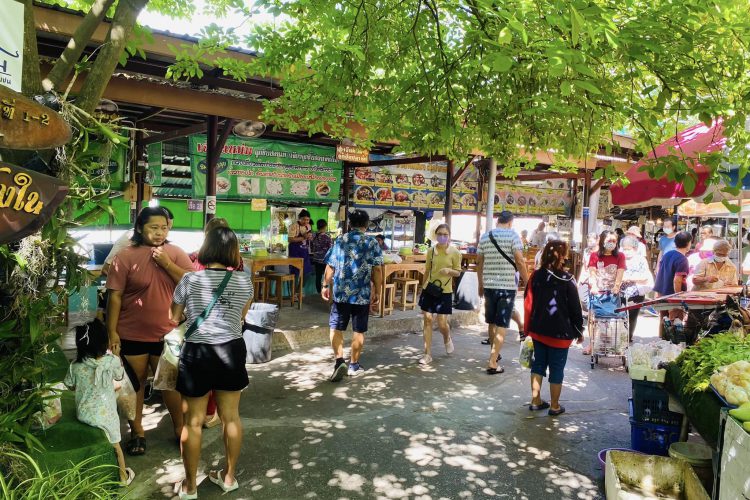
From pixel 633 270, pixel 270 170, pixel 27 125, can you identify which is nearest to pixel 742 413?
→ pixel 27 125

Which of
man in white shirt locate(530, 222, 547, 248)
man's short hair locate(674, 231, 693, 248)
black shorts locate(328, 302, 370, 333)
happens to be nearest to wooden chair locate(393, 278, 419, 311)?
black shorts locate(328, 302, 370, 333)

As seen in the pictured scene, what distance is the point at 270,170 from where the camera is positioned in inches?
479

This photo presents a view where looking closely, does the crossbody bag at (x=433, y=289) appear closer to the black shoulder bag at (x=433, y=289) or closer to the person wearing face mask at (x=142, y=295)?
the black shoulder bag at (x=433, y=289)

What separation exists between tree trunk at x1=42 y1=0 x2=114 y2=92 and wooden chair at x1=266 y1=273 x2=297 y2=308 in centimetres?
645

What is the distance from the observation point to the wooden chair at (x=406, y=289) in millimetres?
9594

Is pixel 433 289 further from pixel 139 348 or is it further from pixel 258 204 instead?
pixel 258 204

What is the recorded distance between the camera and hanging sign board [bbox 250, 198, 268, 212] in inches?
474

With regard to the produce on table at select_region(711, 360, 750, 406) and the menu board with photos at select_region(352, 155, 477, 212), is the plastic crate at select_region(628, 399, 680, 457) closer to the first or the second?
the produce on table at select_region(711, 360, 750, 406)

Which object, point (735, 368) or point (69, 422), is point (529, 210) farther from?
point (69, 422)

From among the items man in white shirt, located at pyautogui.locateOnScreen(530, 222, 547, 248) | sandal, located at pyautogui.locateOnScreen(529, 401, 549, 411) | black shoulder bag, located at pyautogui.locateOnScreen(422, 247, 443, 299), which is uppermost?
man in white shirt, located at pyautogui.locateOnScreen(530, 222, 547, 248)

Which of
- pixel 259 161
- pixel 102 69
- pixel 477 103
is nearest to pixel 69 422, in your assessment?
pixel 102 69

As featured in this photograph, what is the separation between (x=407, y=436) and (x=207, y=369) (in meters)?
1.99

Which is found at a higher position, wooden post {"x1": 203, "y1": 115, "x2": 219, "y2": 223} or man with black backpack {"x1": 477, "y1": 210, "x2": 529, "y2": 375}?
wooden post {"x1": 203, "y1": 115, "x2": 219, "y2": 223}

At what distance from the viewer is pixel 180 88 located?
24.9ft
